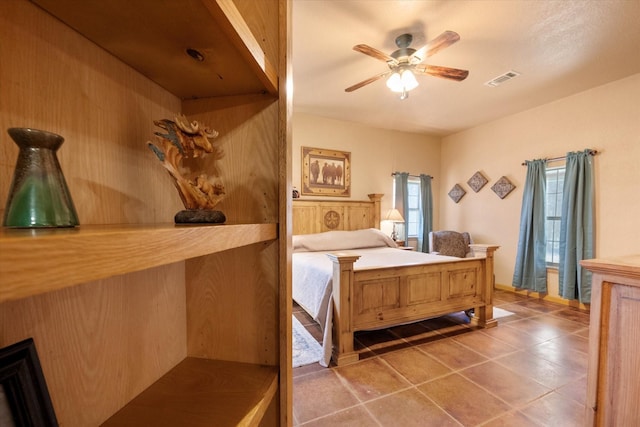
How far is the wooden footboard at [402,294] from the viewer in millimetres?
2105

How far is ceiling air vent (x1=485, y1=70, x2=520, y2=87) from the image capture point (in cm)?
291

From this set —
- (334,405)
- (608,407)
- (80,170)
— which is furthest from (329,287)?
(80,170)

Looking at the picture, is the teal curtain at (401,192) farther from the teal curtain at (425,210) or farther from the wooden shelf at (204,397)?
the wooden shelf at (204,397)

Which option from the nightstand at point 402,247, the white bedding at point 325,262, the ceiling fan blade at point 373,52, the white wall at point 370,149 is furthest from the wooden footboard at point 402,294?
the white wall at point 370,149

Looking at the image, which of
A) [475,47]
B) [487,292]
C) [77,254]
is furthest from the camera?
[487,292]

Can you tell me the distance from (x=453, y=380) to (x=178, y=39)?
2400mm

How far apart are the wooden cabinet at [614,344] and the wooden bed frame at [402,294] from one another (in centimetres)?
127

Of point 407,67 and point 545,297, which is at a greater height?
point 407,67

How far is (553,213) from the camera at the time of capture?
12.3 feet

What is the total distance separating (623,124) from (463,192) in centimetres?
214

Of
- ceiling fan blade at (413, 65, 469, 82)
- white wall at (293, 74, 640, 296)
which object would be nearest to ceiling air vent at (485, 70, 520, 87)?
ceiling fan blade at (413, 65, 469, 82)

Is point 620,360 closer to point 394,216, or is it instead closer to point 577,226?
point 577,226

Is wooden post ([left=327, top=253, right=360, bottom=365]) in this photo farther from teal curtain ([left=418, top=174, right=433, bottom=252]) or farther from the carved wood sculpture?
teal curtain ([left=418, top=174, right=433, bottom=252])

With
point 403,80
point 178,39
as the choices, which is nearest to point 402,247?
point 403,80
